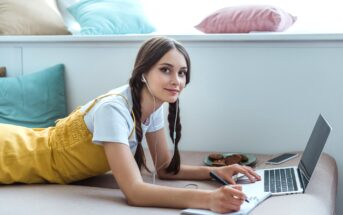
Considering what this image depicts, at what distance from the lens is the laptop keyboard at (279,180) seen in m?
1.35

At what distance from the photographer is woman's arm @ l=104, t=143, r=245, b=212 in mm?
A: 1142

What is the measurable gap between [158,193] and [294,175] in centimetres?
47

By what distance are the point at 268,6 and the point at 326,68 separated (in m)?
0.33

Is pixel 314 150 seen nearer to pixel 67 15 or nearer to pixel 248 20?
pixel 248 20

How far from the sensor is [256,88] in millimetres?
1815

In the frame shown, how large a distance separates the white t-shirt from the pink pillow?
588 millimetres

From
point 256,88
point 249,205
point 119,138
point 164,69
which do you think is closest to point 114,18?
point 256,88

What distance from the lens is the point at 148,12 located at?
2189 mm

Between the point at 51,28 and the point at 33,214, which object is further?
the point at 51,28

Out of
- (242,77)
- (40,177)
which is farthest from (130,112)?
(242,77)

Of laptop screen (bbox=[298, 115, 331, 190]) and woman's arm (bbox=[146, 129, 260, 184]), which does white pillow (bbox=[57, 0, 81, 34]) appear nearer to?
woman's arm (bbox=[146, 129, 260, 184])

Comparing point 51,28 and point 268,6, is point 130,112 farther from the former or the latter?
point 51,28

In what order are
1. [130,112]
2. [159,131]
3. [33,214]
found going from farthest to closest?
[159,131]
[130,112]
[33,214]

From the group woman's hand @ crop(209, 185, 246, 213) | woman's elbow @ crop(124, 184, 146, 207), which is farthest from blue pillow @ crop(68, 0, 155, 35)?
woman's hand @ crop(209, 185, 246, 213)
